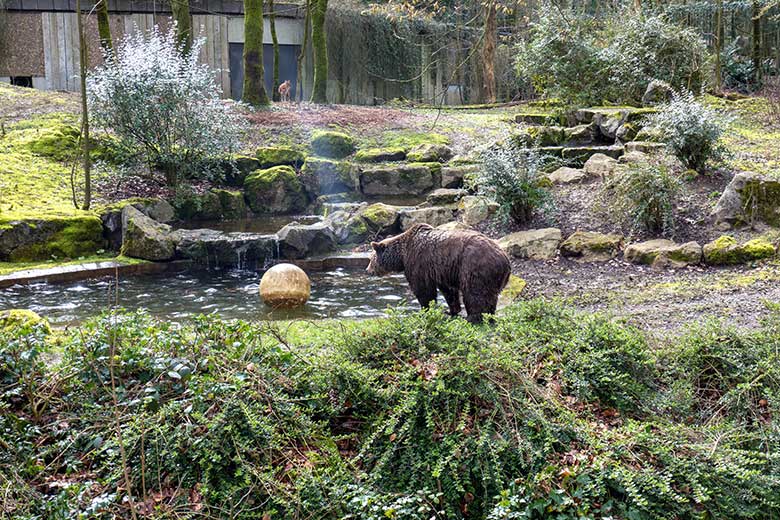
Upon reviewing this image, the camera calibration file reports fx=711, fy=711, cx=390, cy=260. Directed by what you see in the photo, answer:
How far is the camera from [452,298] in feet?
25.7

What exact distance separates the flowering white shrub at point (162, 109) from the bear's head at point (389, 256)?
846cm

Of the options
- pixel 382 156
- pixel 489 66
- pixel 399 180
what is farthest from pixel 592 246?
pixel 489 66

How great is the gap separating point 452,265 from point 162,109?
9774 millimetres

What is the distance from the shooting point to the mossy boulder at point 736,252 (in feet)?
33.5

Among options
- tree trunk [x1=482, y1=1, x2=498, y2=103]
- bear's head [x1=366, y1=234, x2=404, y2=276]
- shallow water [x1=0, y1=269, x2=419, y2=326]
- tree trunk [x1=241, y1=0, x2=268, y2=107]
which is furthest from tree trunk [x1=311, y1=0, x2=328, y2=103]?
bear's head [x1=366, y1=234, x2=404, y2=276]

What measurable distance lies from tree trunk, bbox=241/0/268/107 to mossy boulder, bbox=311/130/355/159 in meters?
3.45

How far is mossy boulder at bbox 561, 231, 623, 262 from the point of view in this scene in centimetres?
1122

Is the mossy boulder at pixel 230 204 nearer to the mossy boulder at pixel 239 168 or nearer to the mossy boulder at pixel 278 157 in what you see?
the mossy boulder at pixel 239 168

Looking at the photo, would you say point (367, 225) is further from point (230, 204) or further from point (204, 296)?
point (204, 296)

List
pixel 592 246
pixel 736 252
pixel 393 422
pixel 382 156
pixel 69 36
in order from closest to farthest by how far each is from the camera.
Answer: pixel 393 422, pixel 736 252, pixel 592 246, pixel 382 156, pixel 69 36

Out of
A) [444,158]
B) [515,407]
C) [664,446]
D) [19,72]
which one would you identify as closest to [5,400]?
[515,407]

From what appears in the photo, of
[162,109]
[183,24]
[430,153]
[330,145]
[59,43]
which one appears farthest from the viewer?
[59,43]

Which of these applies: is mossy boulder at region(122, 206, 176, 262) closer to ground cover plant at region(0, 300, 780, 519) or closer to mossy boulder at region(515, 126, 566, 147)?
ground cover plant at region(0, 300, 780, 519)

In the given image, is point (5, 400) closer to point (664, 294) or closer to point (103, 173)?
point (664, 294)
